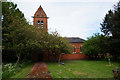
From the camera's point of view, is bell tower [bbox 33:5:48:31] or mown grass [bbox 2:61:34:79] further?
bell tower [bbox 33:5:48:31]

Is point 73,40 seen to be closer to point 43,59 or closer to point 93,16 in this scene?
point 43,59

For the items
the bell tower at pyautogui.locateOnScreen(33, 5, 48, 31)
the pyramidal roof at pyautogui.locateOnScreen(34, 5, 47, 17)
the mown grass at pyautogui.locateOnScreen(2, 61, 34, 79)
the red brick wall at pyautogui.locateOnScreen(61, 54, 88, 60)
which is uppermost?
the pyramidal roof at pyautogui.locateOnScreen(34, 5, 47, 17)

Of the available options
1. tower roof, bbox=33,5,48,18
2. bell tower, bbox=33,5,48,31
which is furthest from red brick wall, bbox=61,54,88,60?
tower roof, bbox=33,5,48,18

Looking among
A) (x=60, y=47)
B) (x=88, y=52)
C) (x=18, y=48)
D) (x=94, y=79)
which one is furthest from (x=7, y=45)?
(x=88, y=52)

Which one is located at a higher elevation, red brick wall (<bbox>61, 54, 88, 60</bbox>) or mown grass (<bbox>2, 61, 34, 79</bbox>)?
mown grass (<bbox>2, 61, 34, 79</bbox>)

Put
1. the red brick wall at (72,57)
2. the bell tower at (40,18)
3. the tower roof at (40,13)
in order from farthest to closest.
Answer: the red brick wall at (72,57)
the tower roof at (40,13)
the bell tower at (40,18)

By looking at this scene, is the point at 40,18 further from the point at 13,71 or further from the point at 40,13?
the point at 13,71

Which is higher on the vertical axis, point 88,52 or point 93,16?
point 93,16

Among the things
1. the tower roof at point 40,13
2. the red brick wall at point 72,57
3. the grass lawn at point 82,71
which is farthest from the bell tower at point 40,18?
the grass lawn at point 82,71

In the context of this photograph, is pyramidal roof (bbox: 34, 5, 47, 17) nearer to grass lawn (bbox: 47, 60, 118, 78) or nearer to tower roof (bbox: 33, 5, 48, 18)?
tower roof (bbox: 33, 5, 48, 18)

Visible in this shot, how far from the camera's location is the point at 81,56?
26.2 meters

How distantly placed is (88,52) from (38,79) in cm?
1829

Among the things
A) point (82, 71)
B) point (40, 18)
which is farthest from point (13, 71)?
point (40, 18)

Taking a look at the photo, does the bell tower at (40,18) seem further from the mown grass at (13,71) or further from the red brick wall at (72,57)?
the mown grass at (13,71)
